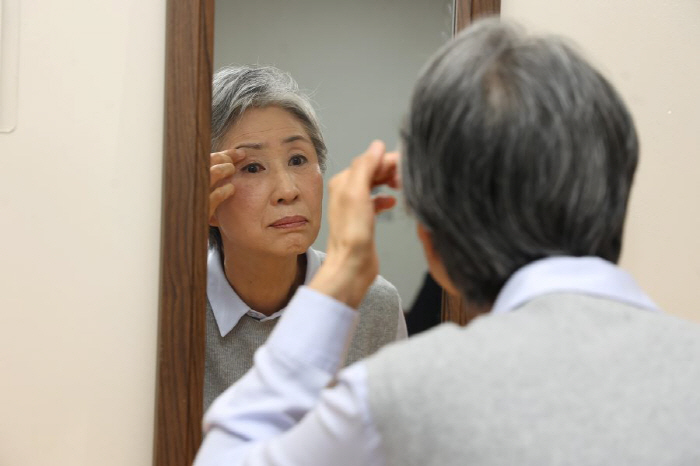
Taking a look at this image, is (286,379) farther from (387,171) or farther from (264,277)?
(264,277)

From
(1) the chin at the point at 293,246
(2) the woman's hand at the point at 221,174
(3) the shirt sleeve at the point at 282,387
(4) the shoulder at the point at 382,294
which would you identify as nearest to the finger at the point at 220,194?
(2) the woman's hand at the point at 221,174

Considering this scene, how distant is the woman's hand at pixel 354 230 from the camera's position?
86 centimetres

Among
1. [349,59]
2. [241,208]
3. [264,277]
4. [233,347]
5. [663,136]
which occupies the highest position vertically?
[349,59]

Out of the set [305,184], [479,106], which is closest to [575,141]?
[479,106]

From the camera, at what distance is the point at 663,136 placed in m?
1.51

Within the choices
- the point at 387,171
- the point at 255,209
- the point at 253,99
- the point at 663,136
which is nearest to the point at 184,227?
the point at 255,209

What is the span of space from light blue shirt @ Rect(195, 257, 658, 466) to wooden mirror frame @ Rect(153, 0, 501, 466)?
0.46 m

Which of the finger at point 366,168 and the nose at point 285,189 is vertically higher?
the finger at point 366,168

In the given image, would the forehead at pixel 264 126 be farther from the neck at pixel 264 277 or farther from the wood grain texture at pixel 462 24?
the wood grain texture at pixel 462 24

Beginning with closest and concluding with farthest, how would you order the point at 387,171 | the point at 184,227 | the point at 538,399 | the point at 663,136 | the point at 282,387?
the point at 538,399
the point at 282,387
the point at 387,171
the point at 184,227
the point at 663,136

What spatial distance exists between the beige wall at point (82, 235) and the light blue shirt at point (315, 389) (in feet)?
1.73

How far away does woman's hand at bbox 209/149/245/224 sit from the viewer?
4.26ft

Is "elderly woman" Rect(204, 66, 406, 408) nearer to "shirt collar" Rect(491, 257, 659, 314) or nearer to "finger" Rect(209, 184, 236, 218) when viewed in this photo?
"finger" Rect(209, 184, 236, 218)

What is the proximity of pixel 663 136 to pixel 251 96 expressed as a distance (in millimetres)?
716
